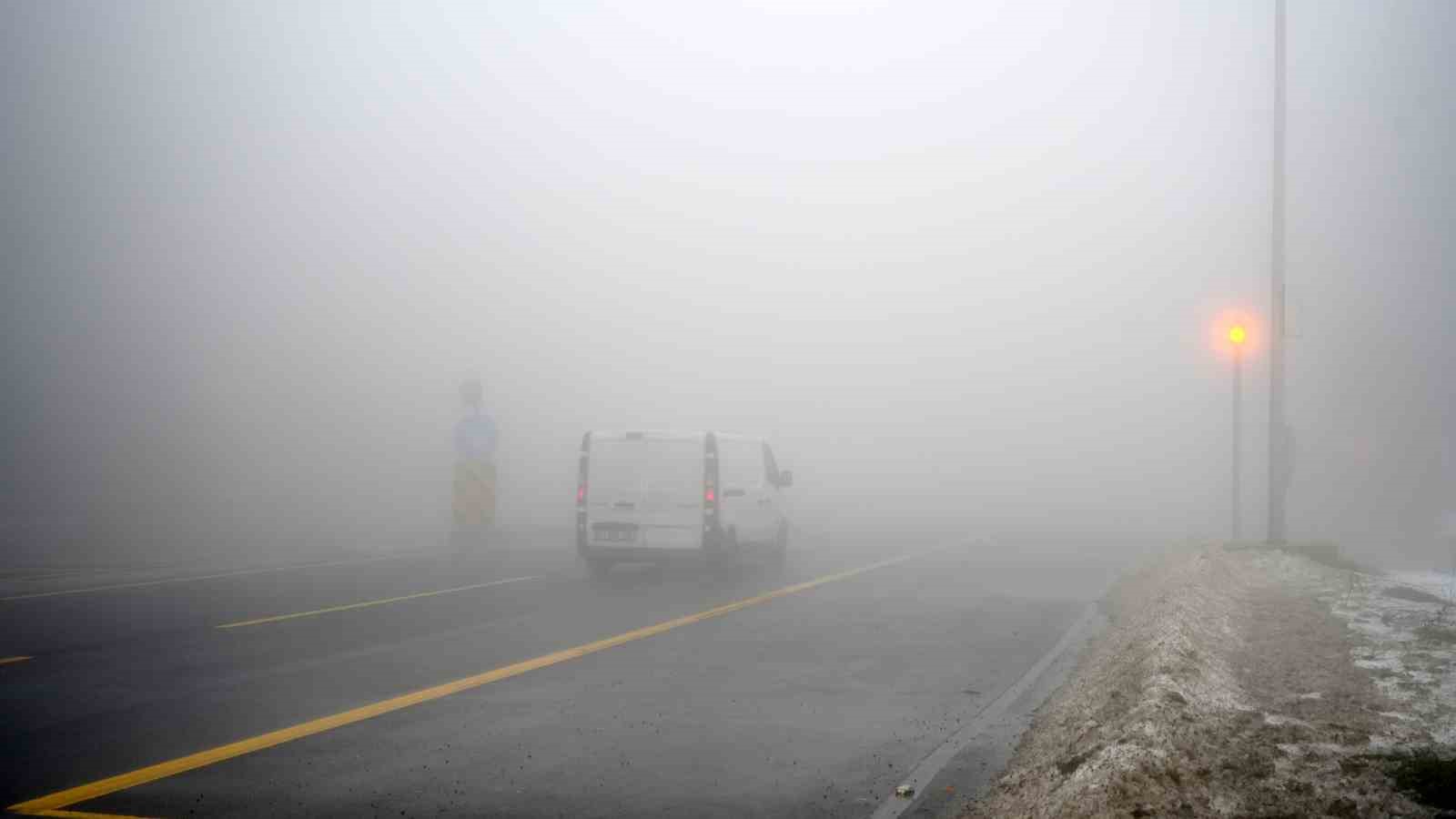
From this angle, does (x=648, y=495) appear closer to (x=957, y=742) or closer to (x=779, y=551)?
(x=779, y=551)

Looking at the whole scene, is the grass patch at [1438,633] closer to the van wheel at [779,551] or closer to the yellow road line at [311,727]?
the yellow road line at [311,727]

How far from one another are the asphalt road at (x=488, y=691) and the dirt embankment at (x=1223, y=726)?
776 millimetres

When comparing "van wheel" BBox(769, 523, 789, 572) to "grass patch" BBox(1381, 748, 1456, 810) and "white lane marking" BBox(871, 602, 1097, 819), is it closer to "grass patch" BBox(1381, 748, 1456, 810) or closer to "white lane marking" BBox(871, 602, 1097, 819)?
"white lane marking" BBox(871, 602, 1097, 819)

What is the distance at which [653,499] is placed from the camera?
16.6 m

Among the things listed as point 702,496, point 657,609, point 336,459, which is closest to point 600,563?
point 702,496

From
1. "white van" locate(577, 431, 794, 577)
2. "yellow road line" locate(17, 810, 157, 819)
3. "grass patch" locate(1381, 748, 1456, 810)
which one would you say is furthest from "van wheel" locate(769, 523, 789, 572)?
"yellow road line" locate(17, 810, 157, 819)

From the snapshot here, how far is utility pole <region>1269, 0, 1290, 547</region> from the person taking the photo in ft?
56.9

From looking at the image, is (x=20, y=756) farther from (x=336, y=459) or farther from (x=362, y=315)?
(x=362, y=315)

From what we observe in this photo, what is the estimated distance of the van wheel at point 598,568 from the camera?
55.3ft

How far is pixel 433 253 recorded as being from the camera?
2537 inches

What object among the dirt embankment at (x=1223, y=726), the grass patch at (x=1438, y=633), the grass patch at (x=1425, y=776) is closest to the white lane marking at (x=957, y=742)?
the dirt embankment at (x=1223, y=726)

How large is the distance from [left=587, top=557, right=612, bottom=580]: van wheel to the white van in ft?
0.04

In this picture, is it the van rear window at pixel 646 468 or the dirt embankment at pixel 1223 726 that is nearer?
the dirt embankment at pixel 1223 726

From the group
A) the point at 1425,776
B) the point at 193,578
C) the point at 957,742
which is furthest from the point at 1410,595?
the point at 193,578
